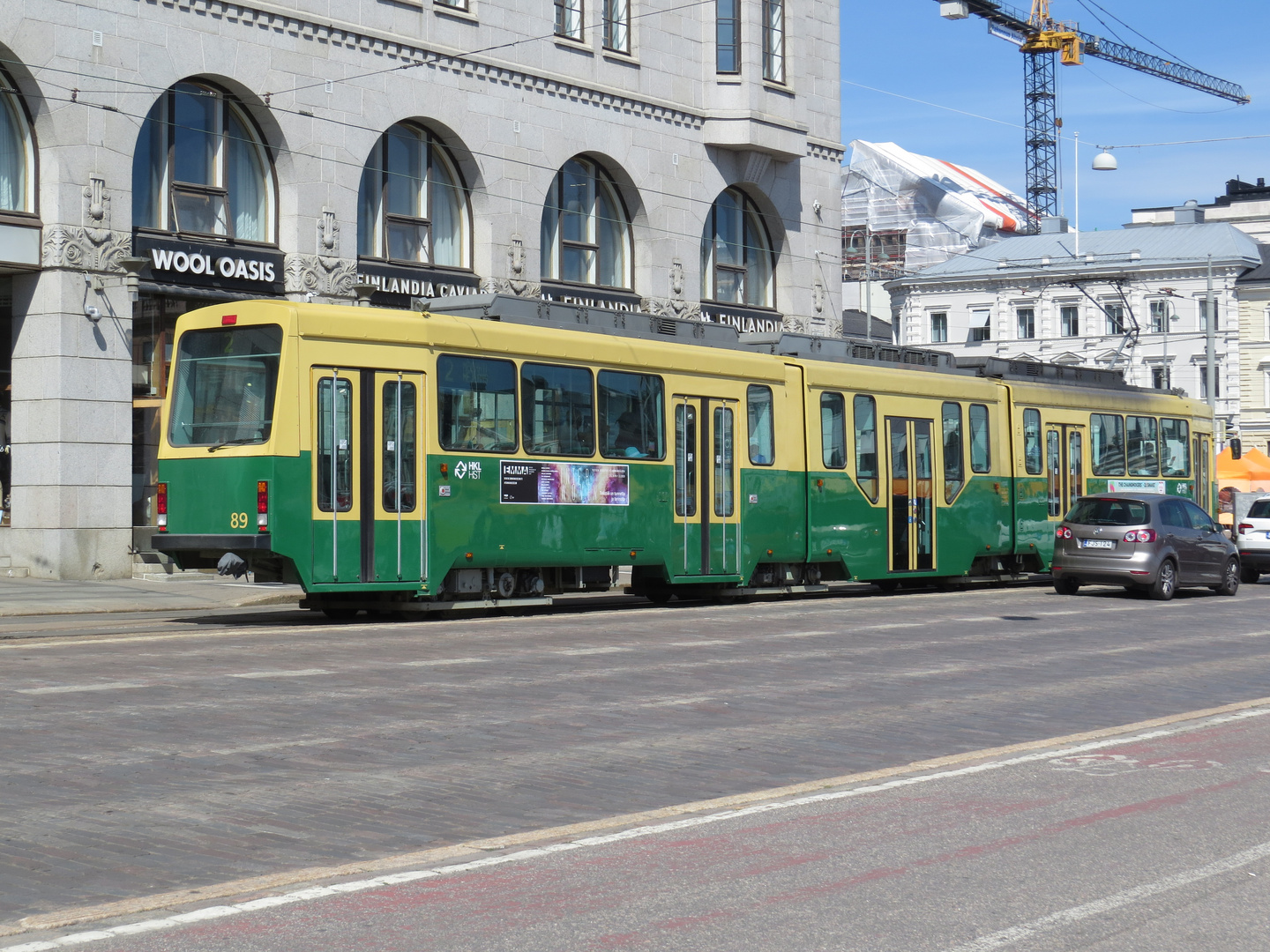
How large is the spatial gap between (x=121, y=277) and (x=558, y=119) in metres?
10.6

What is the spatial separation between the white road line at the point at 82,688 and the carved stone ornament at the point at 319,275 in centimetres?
1723

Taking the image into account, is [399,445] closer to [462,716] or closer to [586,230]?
[462,716]

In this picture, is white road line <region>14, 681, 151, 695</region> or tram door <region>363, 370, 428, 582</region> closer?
white road line <region>14, 681, 151, 695</region>

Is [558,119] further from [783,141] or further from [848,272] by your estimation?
[848,272]

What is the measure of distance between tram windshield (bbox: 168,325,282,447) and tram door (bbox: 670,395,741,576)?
602 centimetres

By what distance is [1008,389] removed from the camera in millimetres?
28531

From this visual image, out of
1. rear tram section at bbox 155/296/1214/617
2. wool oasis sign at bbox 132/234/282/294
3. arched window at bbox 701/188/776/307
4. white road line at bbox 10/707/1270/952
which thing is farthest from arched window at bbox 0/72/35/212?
white road line at bbox 10/707/1270/952

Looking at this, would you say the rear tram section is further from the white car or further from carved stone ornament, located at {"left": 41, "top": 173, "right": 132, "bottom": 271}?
carved stone ornament, located at {"left": 41, "top": 173, "right": 132, "bottom": 271}

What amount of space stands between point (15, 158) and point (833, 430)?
41.9 ft

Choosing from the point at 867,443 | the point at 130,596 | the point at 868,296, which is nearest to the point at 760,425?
the point at 867,443

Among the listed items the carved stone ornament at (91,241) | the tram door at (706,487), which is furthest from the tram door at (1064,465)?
the carved stone ornament at (91,241)

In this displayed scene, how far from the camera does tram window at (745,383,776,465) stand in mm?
23047

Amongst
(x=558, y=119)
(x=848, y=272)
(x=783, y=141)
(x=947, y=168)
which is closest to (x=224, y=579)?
(x=558, y=119)

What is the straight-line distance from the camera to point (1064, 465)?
98.4 ft
